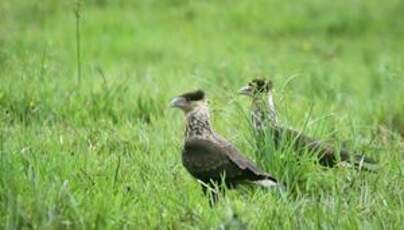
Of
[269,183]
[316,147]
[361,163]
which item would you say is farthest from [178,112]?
[269,183]

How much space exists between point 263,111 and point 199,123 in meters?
0.65

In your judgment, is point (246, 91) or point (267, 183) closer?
point (267, 183)

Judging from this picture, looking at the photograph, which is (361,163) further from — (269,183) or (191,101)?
(191,101)

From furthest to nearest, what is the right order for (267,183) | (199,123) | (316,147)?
1. (316,147)
2. (199,123)
3. (267,183)

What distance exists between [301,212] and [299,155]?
1061 millimetres

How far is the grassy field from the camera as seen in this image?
4559mm

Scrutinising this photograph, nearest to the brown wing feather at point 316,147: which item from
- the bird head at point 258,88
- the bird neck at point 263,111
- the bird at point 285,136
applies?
the bird at point 285,136

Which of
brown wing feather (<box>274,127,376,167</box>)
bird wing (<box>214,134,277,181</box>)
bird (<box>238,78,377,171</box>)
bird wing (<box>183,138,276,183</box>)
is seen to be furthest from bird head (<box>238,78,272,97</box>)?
bird wing (<box>183,138,276,183</box>)

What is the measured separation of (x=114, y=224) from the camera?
14.3ft

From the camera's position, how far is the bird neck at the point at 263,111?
5902 mm

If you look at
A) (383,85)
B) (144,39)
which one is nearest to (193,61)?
(144,39)

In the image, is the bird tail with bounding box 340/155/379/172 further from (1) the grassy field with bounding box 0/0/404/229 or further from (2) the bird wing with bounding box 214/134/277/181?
(2) the bird wing with bounding box 214/134/277/181

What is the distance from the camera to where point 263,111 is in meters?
5.96

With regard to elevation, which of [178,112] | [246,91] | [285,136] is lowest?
[178,112]
